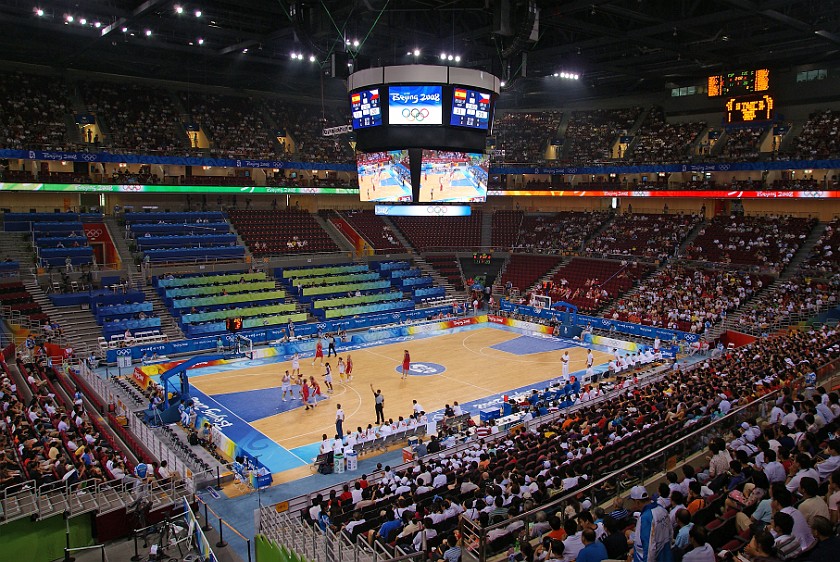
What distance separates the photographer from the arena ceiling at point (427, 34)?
27.4 m

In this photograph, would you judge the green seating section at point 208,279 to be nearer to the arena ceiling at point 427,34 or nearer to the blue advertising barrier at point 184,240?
the blue advertising barrier at point 184,240

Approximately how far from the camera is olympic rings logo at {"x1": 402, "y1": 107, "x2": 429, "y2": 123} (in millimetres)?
24812

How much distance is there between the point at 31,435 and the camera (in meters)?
15.5

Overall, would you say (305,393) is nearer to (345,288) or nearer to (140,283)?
(140,283)

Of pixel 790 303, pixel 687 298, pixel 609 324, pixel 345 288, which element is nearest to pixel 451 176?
pixel 609 324

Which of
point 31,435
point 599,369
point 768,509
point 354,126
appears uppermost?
point 354,126

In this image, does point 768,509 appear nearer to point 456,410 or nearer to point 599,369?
point 456,410

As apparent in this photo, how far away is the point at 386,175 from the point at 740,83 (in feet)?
96.9

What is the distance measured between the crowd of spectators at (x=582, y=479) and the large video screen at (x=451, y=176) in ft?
35.0

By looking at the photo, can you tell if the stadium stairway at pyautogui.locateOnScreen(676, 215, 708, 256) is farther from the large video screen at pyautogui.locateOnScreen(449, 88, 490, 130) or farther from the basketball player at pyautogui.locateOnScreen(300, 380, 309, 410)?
the basketball player at pyautogui.locateOnScreen(300, 380, 309, 410)

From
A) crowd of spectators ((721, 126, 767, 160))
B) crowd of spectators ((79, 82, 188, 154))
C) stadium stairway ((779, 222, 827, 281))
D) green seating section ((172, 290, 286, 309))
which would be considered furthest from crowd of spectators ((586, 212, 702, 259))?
crowd of spectators ((79, 82, 188, 154))

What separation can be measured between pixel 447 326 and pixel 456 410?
62.4ft

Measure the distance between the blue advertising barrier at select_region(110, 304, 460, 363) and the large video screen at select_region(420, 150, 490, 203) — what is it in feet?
43.8

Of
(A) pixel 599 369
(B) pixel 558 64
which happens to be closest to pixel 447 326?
(A) pixel 599 369
